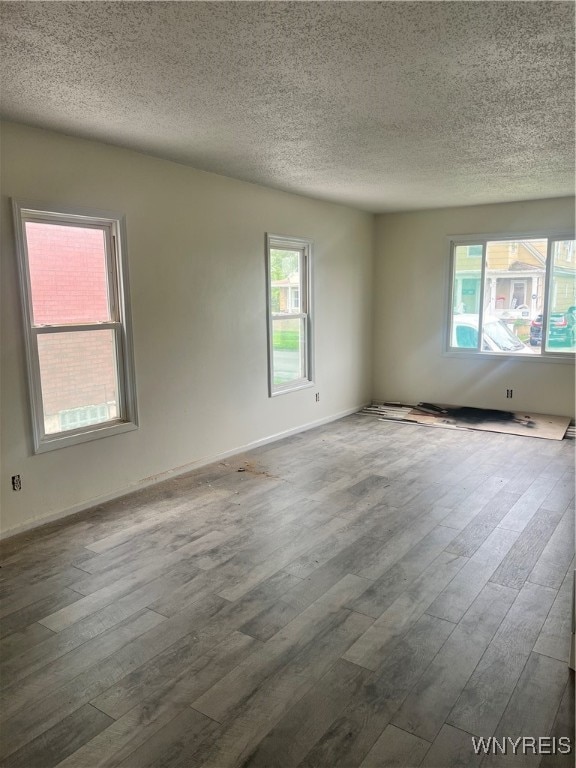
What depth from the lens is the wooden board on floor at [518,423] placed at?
19.3 ft

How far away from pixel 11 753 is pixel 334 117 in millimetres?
3406

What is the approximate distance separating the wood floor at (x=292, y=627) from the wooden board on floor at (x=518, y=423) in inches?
66.4

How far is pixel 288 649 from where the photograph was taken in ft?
7.63

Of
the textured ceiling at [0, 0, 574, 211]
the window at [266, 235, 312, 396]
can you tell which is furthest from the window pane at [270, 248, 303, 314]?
the textured ceiling at [0, 0, 574, 211]

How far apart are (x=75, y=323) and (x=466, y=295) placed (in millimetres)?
4915

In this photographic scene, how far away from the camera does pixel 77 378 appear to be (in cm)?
→ 380

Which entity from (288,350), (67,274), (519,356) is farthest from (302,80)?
(519,356)

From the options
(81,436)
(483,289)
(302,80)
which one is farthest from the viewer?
(483,289)

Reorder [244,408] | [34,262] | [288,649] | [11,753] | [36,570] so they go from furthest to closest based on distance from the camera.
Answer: [244,408] < [34,262] < [36,570] < [288,649] < [11,753]

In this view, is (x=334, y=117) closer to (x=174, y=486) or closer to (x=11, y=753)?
(x=174, y=486)

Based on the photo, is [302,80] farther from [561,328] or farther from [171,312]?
[561,328]

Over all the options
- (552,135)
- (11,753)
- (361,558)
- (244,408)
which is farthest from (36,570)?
(552,135)

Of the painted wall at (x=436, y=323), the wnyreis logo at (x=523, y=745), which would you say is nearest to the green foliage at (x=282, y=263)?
the painted wall at (x=436, y=323)

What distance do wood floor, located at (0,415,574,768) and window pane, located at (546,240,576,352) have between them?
2.57m
